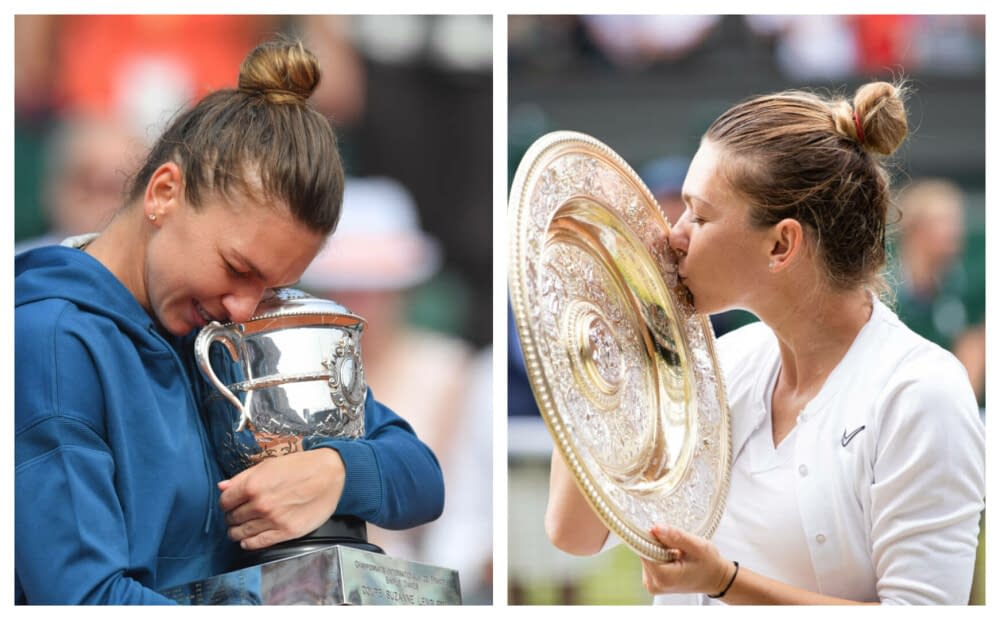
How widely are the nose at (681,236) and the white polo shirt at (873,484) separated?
0.32 meters

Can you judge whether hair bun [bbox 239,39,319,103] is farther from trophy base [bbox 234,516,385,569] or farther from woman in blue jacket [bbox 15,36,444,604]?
trophy base [bbox 234,516,385,569]

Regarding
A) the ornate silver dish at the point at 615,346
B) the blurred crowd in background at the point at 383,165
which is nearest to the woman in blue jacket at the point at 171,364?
the ornate silver dish at the point at 615,346

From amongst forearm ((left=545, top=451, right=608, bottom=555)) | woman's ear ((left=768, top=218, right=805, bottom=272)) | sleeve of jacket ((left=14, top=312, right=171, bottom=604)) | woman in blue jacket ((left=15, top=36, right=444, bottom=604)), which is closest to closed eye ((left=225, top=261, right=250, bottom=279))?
woman in blue jacket ((left=15, top=36, right=444, bottom=604))

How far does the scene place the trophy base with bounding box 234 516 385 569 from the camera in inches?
60.3

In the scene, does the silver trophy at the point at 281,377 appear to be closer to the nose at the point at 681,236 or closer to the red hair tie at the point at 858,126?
the nose at the point at 681,236

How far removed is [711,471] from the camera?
6.04ft

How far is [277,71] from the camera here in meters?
1.61

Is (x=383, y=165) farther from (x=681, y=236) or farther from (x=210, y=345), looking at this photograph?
(x=210, y=345)

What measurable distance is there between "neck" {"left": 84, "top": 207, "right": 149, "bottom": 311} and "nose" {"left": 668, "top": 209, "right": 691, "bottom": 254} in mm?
839

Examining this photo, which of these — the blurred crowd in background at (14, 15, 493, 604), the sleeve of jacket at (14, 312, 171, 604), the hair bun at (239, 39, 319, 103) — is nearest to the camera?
the sleeve of jacket at (14, 312, 171, 604)

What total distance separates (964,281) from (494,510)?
1710mm

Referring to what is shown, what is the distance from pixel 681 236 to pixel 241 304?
2.44 feet

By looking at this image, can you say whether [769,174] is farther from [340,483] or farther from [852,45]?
[852,45]
